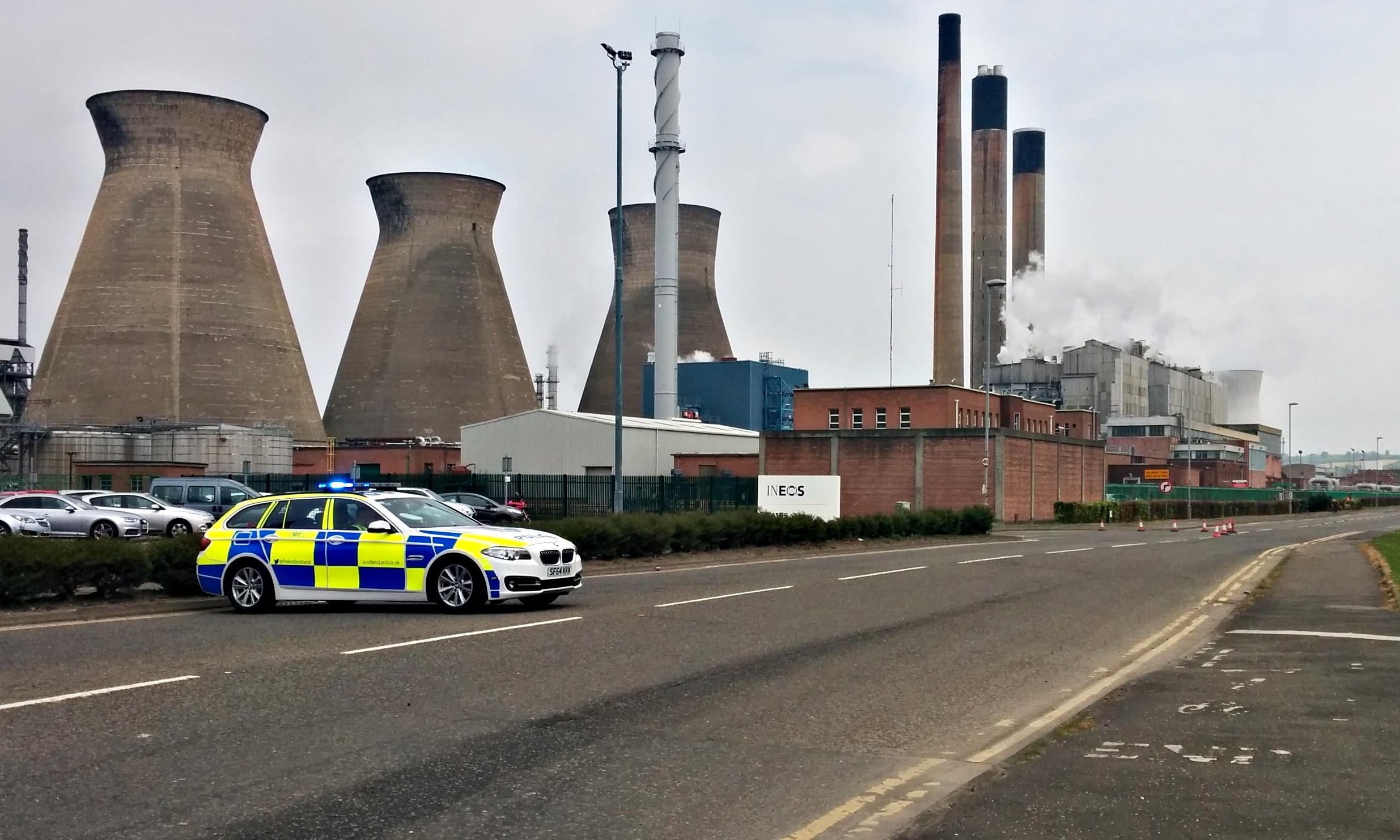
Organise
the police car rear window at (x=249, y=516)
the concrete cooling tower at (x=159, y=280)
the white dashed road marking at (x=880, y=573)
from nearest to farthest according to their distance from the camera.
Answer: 1. the police car rear window at (x=249, y=516)
2. the white dashed road marking at (x=880, y=573)
3. the concrete cooling tower at (x=159, y=280)

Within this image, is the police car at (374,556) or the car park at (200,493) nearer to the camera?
the police car at (374,556)

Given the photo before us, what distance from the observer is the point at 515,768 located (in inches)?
275

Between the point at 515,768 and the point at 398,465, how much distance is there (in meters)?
65.8

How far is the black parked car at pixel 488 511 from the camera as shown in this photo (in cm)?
3619

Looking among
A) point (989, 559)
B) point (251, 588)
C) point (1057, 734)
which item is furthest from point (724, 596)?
point (989, 559)

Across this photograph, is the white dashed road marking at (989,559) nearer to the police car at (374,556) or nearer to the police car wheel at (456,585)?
the police car at (374,556)

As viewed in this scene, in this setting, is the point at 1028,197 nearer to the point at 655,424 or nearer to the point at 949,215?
the point at 949,215

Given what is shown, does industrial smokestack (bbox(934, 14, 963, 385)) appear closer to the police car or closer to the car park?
the car park

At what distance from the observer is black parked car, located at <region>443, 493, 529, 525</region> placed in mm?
36188

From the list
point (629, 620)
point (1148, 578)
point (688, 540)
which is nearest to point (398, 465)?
point (688, 540)

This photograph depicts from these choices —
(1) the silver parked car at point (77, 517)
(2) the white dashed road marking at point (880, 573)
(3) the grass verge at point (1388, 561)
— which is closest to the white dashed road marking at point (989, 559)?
Answer: (2) the white dashed road marking at point (880, 573)

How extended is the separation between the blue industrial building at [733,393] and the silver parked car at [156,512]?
169 ft

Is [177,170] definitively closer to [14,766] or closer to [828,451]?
[828,451]

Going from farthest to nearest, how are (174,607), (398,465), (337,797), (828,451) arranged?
(398,465) < (828,451) < (174,607) < (337,797)
